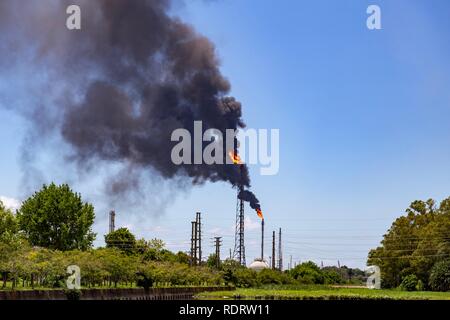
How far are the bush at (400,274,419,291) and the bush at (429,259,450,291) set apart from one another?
4828mm

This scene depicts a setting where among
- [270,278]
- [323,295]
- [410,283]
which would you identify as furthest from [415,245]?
[323,295]

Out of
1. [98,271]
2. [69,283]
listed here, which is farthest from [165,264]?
[69,283]

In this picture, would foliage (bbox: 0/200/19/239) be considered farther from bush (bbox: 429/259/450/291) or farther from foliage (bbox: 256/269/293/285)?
bush (bbox: 429/259/450/291)

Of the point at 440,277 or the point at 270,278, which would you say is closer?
Result: the point at 440,277

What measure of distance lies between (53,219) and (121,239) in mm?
18902

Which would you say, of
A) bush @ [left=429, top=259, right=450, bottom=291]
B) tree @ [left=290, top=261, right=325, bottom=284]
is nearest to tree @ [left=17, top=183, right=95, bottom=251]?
tree @ [left=290, top=261, right=325, bottom=284]

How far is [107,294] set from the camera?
5544 cm

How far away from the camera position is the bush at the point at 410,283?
3408 inches

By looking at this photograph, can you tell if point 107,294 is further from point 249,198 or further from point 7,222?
point 249,198

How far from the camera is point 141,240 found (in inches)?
3917

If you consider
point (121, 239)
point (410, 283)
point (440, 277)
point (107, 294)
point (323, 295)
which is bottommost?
point (323, 295)

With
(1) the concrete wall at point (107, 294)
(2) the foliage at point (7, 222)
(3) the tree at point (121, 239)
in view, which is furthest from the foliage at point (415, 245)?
(2) the foliage at point (7, 222)
